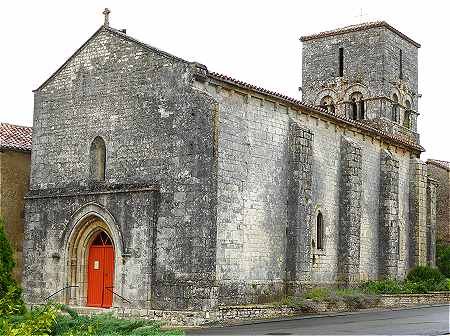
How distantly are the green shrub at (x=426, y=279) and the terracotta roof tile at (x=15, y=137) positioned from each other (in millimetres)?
17208

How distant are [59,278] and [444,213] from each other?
1003 inches

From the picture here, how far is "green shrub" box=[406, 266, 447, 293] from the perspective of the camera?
103 ft

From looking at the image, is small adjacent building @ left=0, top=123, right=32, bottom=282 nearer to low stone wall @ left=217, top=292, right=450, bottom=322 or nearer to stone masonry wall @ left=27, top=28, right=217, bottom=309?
stone masonry wall @ left=27, top=28, right=217, bottom=309

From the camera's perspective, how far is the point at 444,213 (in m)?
42.3

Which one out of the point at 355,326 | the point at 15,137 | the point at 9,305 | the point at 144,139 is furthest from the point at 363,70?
the point at 9,305

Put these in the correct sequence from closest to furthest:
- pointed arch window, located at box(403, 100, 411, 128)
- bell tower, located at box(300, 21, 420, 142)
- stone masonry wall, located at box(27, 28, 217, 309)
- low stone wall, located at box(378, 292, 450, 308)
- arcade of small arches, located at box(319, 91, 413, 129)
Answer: stone masonry wall, located at box(27, 28, 217, 309) → low stone wall, located at box(378, 292, 450, 308) → bell tower, located at box(300, 21, 420, 142) → arcade of small arches, located at box(319, 91, 413, 129) → pointed arch window, located at box(403, 100, 411, 128)

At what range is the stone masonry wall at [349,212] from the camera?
92.7ft

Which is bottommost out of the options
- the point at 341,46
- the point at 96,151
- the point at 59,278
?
the point at 59,278

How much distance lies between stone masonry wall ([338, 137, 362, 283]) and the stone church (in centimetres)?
5

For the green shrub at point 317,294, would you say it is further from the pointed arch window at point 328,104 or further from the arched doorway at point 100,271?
the pointed arch window at point 328,104

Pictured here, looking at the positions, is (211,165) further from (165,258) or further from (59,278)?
(59,278)

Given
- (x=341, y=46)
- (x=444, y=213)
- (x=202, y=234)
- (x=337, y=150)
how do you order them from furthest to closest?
(x=444, y=213) < (x=341, y=46) < (x=337, y=150) < (x=202, y=234)

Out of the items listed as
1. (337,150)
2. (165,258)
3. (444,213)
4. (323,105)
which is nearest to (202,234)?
(165,258)

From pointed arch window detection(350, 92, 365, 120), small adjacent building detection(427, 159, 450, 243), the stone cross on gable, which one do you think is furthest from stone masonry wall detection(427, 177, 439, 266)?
the stone cross on gable
